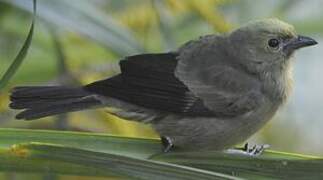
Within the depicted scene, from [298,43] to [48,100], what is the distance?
1015 mm

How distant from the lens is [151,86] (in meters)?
3.03

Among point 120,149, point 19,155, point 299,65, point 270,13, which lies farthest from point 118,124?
point 299,65

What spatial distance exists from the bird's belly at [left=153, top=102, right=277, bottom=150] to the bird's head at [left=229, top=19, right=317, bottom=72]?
27 cm

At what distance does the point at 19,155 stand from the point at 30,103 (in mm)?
642

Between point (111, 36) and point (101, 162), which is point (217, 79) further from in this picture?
point (101, 162)

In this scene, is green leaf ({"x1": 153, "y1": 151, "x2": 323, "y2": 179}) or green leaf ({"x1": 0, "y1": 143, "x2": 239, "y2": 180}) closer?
green leaf ({"x1": 0, "y1": 143, "x2": 239, "y2": 180})

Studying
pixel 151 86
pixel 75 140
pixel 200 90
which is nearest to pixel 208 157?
pixel 75 140

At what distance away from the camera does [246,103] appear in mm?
3178

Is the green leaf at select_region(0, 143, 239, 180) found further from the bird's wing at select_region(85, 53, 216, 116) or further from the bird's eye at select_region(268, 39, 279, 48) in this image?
the bird's eye at select_region(268, 39, 279, 48)

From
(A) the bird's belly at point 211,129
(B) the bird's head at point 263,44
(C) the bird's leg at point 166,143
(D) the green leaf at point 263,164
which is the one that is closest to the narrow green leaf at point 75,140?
(D) the green leaf at point 263,164

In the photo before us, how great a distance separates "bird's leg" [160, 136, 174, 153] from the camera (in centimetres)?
283

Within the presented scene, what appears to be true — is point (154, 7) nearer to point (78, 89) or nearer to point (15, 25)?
point (78, 89)

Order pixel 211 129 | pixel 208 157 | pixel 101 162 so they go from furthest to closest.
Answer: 1. pixel 211 129
2. pixel 208 157
3. pixel 101 162

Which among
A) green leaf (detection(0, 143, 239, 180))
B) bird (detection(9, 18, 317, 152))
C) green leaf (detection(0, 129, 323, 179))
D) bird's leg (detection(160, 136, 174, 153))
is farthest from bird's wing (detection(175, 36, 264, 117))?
green leaf (detection(0, 143, 239, 180))
